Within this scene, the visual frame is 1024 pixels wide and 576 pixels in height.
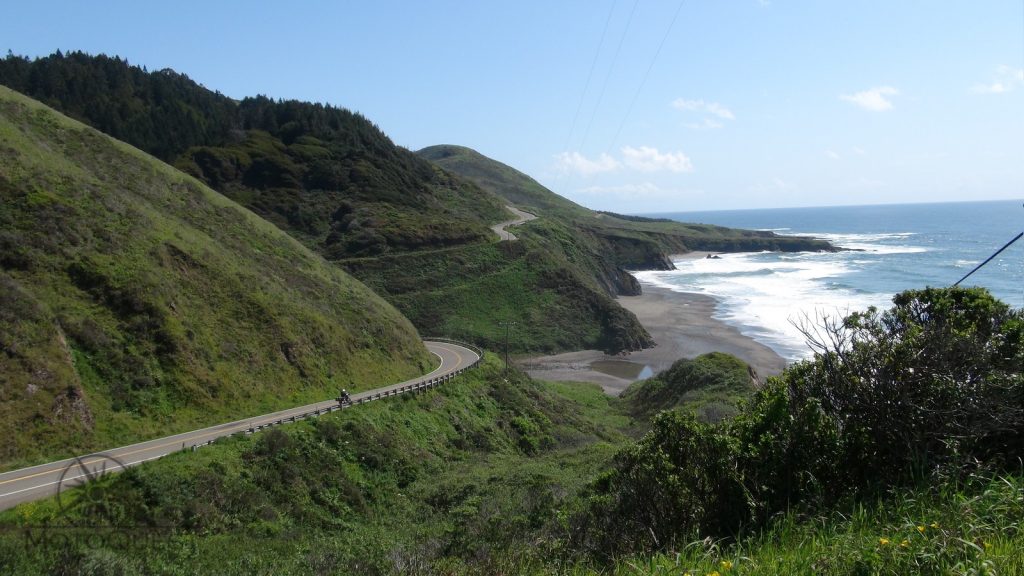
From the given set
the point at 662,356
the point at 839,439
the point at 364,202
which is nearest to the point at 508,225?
the point at 364,202

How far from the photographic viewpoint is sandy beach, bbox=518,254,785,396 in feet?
185

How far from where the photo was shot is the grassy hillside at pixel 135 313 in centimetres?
2153

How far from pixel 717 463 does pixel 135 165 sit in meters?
43.9

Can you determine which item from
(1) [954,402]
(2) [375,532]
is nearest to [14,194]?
(2) [375,532]

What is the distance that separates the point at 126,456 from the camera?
20125 mm

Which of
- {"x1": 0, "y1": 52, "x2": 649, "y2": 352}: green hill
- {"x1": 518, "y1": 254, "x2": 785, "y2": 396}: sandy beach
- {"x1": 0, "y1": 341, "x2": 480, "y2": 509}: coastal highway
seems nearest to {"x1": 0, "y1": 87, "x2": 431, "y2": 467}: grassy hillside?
{"x1": 0, "y1": 341, "x2": 480, "y2": 509}: coastal highway

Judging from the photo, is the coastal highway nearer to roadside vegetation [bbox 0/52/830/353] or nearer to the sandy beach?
the sandy beach

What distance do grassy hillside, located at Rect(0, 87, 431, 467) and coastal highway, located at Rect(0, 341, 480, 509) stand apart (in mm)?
755

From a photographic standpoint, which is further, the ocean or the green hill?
the green hill

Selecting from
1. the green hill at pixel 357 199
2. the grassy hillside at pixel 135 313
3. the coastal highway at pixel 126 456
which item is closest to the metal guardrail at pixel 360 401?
the coastal highway at pixel 126 456

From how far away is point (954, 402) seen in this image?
914 centimetres

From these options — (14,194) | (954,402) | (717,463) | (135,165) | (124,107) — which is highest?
(124,107)

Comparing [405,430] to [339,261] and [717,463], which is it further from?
[339,261]

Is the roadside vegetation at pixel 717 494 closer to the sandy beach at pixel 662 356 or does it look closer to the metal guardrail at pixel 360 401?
the metal guardrail at pixel 360 401
